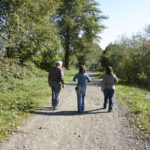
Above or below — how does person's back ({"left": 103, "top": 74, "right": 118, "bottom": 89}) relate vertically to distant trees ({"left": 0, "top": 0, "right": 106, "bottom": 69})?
below

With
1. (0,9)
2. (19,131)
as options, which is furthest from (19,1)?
(19,131)

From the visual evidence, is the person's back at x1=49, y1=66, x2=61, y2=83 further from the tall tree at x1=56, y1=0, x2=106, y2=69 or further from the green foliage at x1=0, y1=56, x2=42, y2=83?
the tall tree at x1=56, y1=0, x2=106, y2=69

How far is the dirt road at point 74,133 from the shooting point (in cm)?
443

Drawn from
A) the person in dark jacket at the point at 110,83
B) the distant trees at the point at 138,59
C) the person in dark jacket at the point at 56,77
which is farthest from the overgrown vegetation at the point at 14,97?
the distant trees at the point at 138,59

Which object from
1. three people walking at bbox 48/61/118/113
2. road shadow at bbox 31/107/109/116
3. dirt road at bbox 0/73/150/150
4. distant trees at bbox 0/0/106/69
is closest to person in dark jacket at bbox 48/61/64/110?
three people walking at bbox 48/61/118/113

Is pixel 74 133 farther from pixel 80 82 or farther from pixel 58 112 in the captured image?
pixel 80 82

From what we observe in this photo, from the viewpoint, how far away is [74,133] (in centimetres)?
522

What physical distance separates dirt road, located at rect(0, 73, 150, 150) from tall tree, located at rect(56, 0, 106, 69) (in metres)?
24.7

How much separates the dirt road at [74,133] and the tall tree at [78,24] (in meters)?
24.7

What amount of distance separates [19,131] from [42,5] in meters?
10.6

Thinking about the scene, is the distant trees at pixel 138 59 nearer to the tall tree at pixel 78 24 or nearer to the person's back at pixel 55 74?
the tall tree at pixel 78 24

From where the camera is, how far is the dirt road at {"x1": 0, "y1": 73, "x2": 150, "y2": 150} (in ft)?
14.5

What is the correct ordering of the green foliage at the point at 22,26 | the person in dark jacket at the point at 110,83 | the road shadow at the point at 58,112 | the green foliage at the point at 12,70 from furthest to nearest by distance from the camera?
1. the green foliage at the point at 22,26
2. the green foliage at the point at 12,70
3. the person in dark jacket at the point at 110,83
4. the road shadow at the point at 58,112

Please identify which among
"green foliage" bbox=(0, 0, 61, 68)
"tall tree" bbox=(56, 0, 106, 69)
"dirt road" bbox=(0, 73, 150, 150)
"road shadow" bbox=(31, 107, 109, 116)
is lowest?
"dirt road" bbox=(0, 73, 150, 150)
